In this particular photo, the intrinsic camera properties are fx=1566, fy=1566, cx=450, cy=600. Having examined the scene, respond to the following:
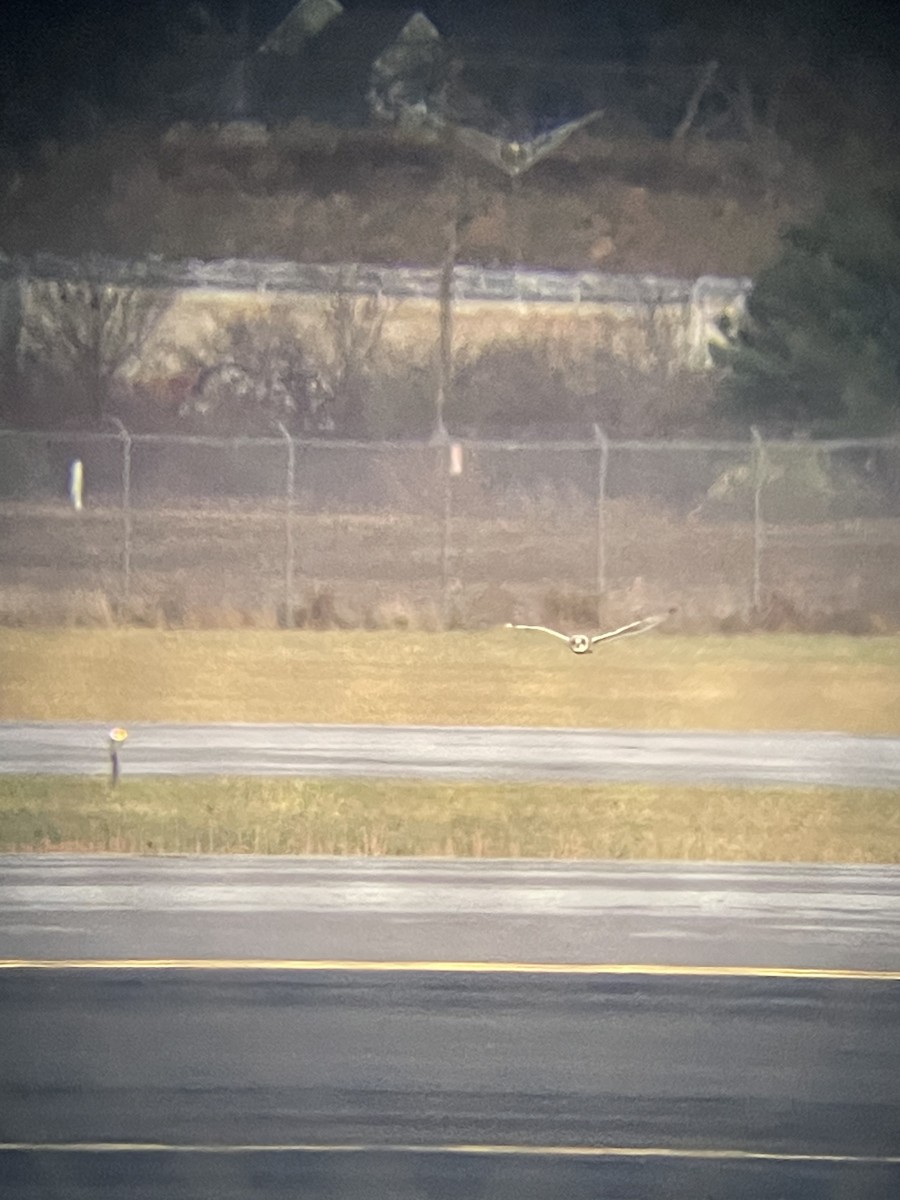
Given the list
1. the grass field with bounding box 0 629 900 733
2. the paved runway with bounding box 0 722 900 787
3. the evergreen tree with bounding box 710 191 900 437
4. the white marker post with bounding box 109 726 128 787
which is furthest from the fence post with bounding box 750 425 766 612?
the white marker post with bounding box 109 726 128 787

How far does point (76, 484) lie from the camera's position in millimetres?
9844

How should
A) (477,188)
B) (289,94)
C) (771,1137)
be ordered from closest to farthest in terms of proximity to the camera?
(771,1137) < (289,94) < (477,188)

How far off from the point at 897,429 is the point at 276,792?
17.1ft

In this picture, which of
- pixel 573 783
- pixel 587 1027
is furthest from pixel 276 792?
pixel 587 1027

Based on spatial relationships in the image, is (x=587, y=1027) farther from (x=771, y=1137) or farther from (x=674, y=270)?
(x=674, y=270)

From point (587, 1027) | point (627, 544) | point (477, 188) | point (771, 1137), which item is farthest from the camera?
point (627, 544)

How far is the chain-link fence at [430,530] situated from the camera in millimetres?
9539

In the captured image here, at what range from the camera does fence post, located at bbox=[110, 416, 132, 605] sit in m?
9.57

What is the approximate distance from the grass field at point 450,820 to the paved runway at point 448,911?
0.25 meters

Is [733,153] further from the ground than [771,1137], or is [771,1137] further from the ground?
[733,153]

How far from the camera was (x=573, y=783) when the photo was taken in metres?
7.22

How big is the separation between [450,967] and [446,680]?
391 centimetres

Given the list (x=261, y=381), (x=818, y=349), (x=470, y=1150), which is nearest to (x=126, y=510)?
(x=261, y=381)

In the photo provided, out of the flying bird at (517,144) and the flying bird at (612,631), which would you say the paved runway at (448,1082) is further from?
the flying bird at (517,144)
